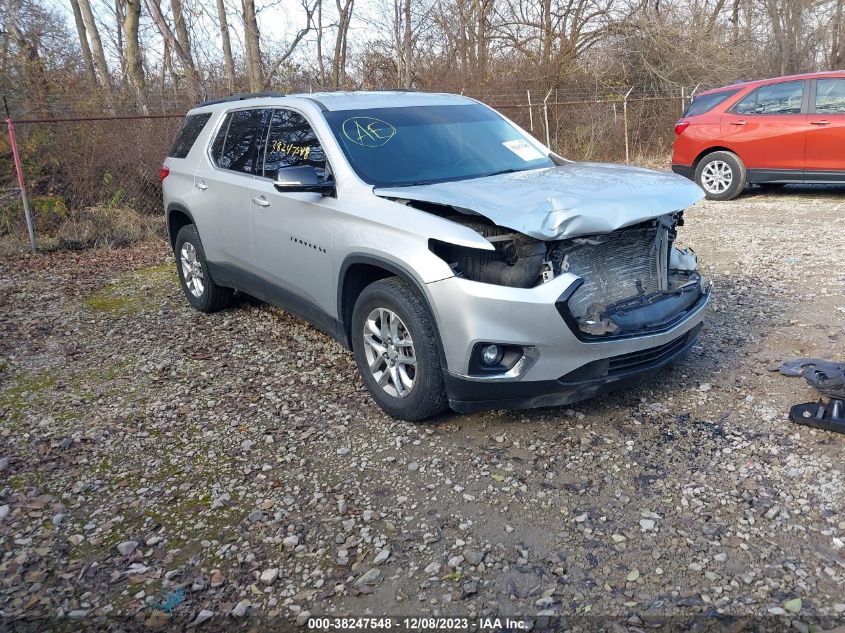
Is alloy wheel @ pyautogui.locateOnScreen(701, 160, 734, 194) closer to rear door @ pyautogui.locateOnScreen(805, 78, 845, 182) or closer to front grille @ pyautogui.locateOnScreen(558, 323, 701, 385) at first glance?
rear door @ pyautogui.locateOnScreen(805, 78, 845, 182)

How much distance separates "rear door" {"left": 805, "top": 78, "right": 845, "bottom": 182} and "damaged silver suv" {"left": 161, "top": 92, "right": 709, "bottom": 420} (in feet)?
20.7

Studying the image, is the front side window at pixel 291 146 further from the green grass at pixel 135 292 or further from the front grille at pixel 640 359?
the green grass at pixel 135 292

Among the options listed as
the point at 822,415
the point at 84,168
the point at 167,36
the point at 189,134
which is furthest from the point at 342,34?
the point at 822,415

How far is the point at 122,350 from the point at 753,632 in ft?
16.1

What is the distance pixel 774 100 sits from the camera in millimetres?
10016

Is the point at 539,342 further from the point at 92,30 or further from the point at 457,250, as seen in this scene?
the point at 92,30

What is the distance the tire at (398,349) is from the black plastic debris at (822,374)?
2.07 meters

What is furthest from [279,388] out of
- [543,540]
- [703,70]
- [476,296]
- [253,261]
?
[703,70]

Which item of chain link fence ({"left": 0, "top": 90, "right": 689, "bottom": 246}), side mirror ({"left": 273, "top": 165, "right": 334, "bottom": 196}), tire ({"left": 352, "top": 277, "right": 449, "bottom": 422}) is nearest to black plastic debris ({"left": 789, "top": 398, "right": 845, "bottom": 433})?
tire ({"left": 352, "top": 277, "right": 449, "bottom": 422})

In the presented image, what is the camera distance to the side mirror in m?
4.14

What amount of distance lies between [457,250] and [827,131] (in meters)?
8.06

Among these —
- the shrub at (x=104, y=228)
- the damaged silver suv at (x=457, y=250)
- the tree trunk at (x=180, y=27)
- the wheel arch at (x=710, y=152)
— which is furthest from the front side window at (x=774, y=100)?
the tree trunk at (x=180, y=27)

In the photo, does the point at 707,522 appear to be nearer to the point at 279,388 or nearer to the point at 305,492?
the point at 305,492

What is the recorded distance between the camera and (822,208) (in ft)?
31.7
